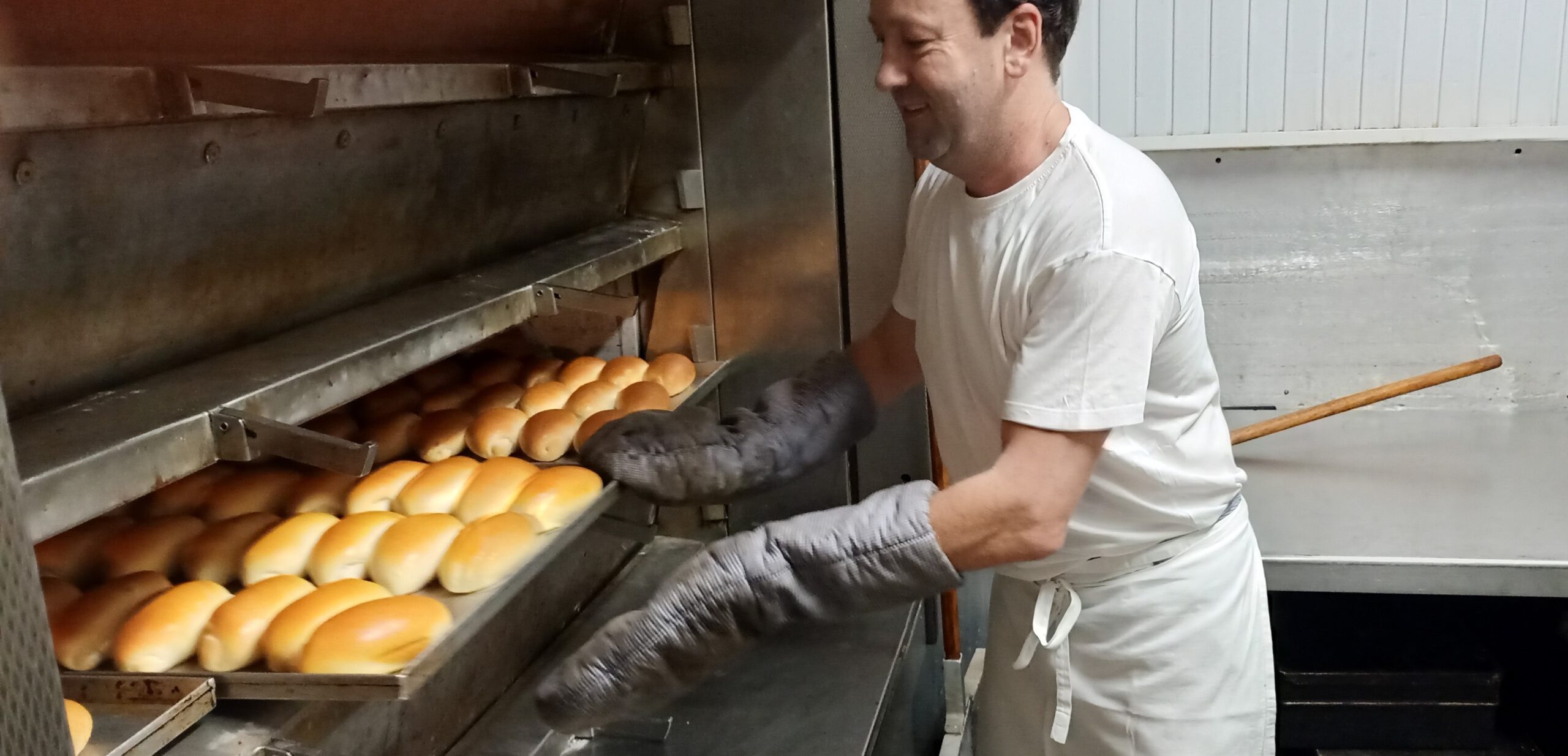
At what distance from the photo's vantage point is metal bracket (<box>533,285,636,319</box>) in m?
1.44

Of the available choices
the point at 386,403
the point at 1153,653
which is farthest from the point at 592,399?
the point at 1153,653

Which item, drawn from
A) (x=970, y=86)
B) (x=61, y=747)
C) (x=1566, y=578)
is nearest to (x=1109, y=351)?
(x=970, y=86)

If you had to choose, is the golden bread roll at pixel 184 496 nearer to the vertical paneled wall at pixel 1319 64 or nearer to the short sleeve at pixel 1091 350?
the short sleeve at pixel 1091 350

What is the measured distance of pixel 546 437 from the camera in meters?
1.50

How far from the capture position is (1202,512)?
1.52 meters

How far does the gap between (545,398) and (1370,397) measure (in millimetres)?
1630

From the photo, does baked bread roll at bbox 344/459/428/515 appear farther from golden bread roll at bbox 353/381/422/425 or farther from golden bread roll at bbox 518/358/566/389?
golden bread roll at bbox 518/358/566/389

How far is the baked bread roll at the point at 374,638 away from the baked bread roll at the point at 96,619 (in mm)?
176

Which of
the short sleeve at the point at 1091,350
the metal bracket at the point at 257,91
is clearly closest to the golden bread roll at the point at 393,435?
the metal bracket at the point at 257,91

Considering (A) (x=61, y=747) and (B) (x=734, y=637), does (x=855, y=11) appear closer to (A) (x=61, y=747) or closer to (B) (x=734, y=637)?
(B) (x=734, y=637)

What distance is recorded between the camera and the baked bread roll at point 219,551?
114 cm

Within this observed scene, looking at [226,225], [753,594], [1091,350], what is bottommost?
[753,594]

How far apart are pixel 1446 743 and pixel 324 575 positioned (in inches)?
80.7

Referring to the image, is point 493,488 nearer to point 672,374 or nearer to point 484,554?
point 484,554
